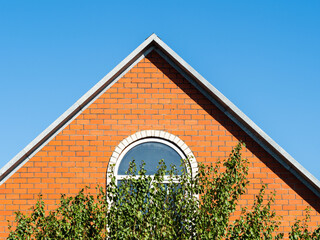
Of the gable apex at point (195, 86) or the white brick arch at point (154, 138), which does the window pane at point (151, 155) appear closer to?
the white brick arch at point (154, 138)

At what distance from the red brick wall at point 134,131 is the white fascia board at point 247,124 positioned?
0.13 m

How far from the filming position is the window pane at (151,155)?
892 cm

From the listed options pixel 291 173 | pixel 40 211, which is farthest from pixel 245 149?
pixel 40 211

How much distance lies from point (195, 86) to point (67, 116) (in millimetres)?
2558

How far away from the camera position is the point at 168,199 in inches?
260

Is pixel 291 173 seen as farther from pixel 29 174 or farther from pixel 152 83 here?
pixel 29 174

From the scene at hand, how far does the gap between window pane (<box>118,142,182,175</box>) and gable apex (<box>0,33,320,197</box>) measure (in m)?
1.27

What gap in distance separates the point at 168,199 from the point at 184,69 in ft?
10.9

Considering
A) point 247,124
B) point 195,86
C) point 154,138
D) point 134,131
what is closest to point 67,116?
point 134,131

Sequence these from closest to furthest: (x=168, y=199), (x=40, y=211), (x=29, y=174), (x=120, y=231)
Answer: (x=120, y=231) → (x=168, y=199) → (x=40, y=211) → (x=29, y=174)

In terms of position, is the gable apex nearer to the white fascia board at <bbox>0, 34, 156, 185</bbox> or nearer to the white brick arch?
the white fascia board at <bbox>0, 34, 156, 185</bbox>

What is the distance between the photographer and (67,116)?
8758 millimetres

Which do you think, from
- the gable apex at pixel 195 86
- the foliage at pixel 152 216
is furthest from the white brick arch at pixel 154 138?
the foliage at pixel 152 216

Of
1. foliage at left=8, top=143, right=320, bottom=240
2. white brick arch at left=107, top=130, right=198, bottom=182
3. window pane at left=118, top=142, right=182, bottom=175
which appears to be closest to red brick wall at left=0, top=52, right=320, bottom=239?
white brick arch at left=107, top=130, right=198, bottom=182
